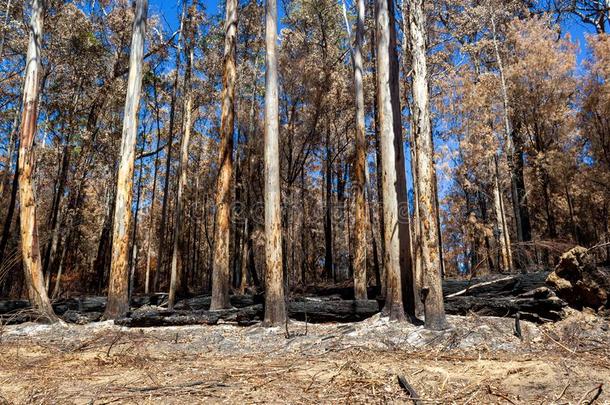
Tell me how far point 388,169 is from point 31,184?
7744 mm

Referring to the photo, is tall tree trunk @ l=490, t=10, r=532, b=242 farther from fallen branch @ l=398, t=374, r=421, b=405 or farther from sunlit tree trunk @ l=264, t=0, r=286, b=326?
fallen branch @ l=398, t=374, r=421, b=405

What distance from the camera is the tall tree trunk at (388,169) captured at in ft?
24.6

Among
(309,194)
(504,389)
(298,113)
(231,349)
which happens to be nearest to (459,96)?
(298,113)

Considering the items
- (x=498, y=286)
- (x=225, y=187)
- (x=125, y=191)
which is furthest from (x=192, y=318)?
(x=498, y=286)

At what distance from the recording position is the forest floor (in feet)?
11.4

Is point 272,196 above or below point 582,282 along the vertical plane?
above

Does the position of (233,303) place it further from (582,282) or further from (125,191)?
(582,282)

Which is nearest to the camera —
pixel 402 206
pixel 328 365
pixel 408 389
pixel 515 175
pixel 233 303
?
pixel 408 389

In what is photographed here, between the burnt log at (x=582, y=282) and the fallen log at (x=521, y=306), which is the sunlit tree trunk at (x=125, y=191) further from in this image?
the burnt log at (x=582, y=282)

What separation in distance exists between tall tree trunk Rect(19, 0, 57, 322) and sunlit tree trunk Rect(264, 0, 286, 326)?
174 inches

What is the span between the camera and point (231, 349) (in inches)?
255

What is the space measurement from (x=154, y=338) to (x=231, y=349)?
144 centimetres

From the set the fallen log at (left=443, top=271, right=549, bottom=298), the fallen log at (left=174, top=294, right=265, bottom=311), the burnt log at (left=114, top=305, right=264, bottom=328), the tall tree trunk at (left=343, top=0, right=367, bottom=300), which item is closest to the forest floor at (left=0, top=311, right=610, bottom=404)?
the burnt log at (left=114, top=305, right=264, bottom=328)

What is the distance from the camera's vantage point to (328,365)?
15.1 feet
